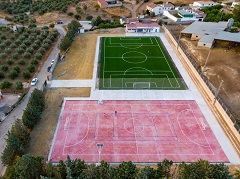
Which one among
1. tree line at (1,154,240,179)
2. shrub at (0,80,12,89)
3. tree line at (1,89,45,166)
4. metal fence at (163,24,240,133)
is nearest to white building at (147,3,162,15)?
metal fence at (163,24,240,133)

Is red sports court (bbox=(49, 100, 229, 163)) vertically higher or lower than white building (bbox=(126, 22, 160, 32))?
lower

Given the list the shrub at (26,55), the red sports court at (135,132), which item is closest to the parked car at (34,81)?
the red sports court at (135,132)

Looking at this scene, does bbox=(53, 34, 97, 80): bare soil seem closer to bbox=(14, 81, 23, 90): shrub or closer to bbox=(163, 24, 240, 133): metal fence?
bbox=(14, 81, 23, 90): shrub

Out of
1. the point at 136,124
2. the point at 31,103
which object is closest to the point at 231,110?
the point at 136,124

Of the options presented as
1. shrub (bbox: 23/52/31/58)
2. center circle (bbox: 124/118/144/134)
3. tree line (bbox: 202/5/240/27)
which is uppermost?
tree line (bbox: 202/5/240/27)

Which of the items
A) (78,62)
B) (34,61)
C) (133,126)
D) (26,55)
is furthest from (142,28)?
(133,126)

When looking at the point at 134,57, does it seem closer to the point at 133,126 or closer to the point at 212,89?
the point at 212,89

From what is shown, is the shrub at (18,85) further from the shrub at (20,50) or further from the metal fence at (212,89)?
the metal fence at (212,89)
